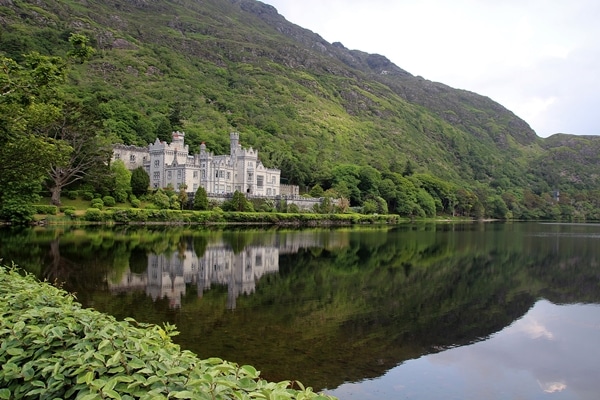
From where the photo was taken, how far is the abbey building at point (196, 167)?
76.3 meters

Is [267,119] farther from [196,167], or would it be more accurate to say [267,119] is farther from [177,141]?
[196,167]

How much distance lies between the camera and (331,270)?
26.1 meters

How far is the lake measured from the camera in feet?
36.9

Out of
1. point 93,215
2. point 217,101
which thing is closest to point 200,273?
point 93,215

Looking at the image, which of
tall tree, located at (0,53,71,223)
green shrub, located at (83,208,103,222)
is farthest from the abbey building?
tall tree, located at (0,53,71,223)

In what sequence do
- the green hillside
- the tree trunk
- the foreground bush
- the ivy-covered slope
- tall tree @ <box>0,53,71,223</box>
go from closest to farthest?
the foreground bush
tall tree @ <box>0,53,71,223</box>
the tree trunk
the green hillside
the ivy-covered slope

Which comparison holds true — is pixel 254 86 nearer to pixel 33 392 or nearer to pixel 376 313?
pixel 376 313

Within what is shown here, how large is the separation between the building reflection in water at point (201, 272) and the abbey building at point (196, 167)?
144 ft

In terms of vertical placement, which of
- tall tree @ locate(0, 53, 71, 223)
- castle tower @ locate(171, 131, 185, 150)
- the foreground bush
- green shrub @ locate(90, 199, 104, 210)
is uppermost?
castle tower @ locate(171, 131, 185, 150)

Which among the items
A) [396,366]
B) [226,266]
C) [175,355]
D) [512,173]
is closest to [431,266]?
[226,266]

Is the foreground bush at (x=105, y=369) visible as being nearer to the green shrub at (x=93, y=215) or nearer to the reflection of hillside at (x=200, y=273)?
the reflection of hillside at (x=200, y=273)

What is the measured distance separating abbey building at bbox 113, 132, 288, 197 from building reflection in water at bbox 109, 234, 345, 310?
1729 inches

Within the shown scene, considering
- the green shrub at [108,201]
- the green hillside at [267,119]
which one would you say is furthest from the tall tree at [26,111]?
the green hillside at [267,119]

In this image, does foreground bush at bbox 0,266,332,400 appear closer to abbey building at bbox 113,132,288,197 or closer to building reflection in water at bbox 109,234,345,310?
building reflection in water at bbox 109,234,345,310
